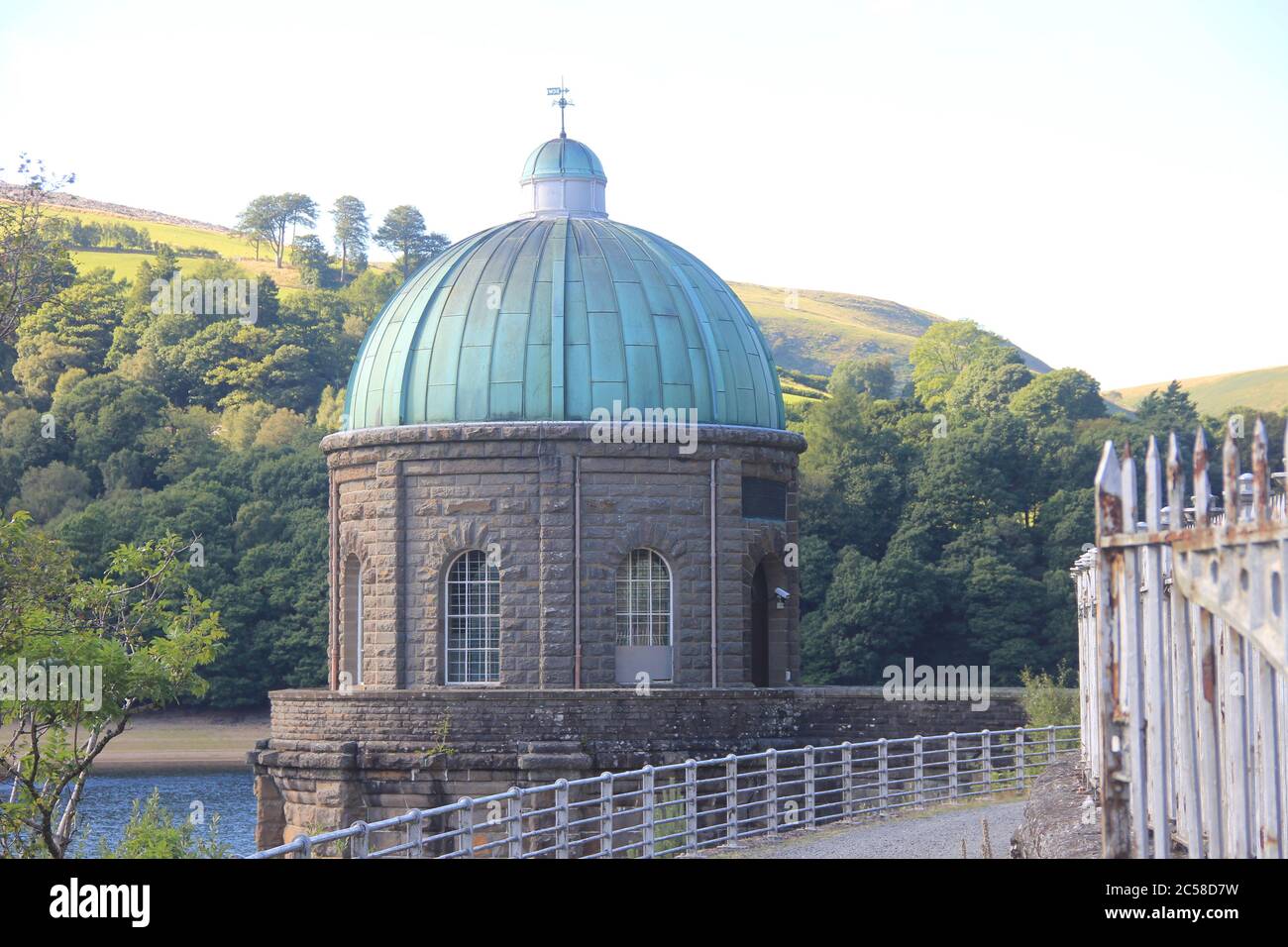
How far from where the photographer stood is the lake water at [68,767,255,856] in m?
43.3

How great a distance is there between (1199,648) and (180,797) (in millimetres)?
49373

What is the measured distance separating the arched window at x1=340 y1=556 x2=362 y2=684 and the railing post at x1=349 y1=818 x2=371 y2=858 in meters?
18.9

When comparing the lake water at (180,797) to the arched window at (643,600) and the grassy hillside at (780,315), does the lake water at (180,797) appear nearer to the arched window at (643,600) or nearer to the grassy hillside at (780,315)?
the arched window at (643,600)

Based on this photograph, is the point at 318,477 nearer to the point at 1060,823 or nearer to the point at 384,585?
the point at 384,585

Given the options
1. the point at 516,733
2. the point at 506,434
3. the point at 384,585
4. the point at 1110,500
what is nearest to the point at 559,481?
the point at 506,434

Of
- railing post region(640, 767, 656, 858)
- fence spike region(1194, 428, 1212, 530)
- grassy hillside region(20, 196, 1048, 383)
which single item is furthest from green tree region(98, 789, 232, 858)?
grassy hillside region(20, 196, 1048, 383)

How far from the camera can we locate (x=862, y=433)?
6384cm

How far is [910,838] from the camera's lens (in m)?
20.0

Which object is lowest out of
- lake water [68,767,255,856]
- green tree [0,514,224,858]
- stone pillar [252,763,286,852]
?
lake water [68,767,255,856]

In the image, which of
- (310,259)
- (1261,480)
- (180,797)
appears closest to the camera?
(1261,480)

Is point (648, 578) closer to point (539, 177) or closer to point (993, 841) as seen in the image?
point (539, 177)

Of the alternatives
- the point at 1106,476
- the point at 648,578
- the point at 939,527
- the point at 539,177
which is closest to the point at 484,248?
the point at 539,177

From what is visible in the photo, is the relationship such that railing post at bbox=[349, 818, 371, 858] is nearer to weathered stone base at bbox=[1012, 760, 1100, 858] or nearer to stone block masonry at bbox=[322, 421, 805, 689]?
weathered stone base at bbox=[1012, 760, 1100, 858]

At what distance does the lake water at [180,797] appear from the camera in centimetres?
4334
